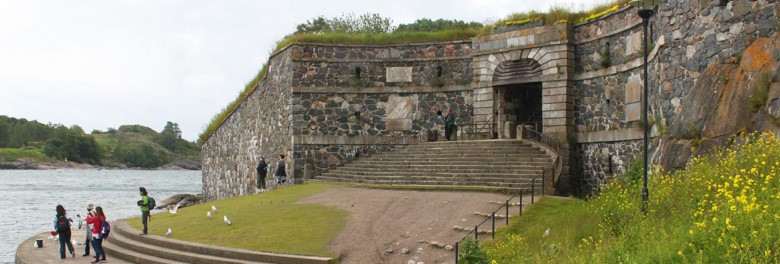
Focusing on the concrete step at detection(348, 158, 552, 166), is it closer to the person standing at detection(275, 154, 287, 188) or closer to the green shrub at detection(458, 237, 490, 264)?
the person standing at detection(275, 154, 287, 188)

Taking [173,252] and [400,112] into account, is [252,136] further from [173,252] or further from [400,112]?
[173,252]

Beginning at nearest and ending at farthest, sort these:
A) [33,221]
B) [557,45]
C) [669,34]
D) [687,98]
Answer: [687,98] < [669,34] < [557,45] < [33,221]

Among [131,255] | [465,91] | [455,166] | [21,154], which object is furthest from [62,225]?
[21,154]

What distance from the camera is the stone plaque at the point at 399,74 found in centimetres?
3058

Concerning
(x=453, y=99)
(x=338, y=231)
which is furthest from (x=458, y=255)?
(x=453, y=99)

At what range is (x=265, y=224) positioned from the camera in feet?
64.4

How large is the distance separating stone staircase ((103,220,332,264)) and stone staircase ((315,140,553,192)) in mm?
7299

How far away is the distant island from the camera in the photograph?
13212cm

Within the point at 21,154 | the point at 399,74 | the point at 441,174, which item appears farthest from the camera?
the point at 21,154

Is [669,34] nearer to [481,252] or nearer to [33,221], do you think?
[481,252]

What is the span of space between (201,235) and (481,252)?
8245mm

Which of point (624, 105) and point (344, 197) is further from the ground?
point (624, 105)

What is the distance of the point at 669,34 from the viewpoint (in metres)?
18.3

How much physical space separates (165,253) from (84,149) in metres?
130
